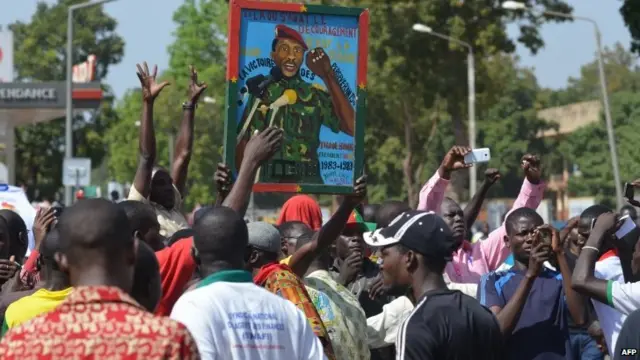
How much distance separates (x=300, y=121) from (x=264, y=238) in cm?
156

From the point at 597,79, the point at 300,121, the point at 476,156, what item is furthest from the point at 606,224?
the point at 597,79

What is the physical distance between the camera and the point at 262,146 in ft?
22.9

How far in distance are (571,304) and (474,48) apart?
115 ft

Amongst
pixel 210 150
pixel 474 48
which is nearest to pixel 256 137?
pixel 474 48

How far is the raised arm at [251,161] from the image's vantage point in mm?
6633

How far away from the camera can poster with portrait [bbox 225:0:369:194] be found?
25.2 ft

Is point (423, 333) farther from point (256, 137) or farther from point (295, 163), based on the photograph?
point (295, 163)

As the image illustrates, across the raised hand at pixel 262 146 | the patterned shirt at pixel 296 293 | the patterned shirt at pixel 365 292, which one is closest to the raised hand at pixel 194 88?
the patterned shirt at pixel 365 292

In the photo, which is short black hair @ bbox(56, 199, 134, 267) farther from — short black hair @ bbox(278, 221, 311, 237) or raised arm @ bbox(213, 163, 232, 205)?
short black hair @ bbox(278, 221, 311, 237)

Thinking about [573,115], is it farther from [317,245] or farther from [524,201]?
[317,245]

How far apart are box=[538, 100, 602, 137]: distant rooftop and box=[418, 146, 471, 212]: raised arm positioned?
3285 inches

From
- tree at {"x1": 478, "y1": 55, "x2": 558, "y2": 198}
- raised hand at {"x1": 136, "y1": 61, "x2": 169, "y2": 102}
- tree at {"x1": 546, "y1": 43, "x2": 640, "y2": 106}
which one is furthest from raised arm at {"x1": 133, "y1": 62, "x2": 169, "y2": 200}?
tree at {"x1": 546, "y1": 43, "x2": 640, "y2": 106}

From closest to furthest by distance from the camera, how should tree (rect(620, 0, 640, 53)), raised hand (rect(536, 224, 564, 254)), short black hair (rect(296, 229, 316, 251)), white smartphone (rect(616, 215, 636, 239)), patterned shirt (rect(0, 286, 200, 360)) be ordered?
patterned shirt (rect(0, 286, 200, 360))
raised hand (rect(536, 224, 564, 254))
white smartphone (rect(616, 215, 636, 239))
short black hair (rect(296, 229, 316, 251))
tree (rect(620, 0, 640, 53))

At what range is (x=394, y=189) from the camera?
67312 millimetres
